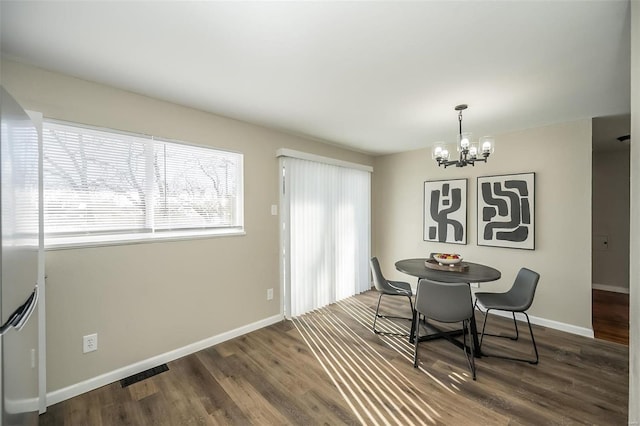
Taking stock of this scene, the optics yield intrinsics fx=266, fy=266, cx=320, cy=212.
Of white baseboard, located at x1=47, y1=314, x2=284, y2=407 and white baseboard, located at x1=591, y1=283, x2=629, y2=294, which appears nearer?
white baseboard, located at x1=47, y1=314, x2=284, y2=407

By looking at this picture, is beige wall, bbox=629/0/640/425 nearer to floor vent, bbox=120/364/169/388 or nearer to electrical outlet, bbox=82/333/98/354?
floor vent, bbox=120/364/169/388

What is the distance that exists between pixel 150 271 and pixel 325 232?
219 centimetres

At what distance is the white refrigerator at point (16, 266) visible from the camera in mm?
931

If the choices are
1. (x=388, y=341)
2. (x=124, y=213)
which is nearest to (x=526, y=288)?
(x=388, y=341)

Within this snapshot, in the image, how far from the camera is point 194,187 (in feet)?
8.74

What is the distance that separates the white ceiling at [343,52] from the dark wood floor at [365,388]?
2.35 metres

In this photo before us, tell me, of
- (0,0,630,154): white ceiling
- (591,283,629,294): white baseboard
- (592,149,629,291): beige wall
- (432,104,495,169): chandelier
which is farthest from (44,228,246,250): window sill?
(592,149,629,291): beige wall

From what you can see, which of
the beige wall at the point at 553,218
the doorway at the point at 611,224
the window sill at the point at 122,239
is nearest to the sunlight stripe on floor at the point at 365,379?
the window sill at the point at 122,239

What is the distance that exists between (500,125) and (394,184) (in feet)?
5.72

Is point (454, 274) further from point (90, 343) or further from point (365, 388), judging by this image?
point (90, 343)

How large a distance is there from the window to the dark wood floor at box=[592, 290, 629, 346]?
13.8 ft

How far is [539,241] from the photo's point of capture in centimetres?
320

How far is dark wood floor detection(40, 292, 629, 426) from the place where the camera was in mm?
1764

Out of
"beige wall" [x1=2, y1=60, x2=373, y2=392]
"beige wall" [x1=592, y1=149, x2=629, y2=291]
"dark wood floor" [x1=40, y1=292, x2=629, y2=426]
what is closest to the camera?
"dark wood floor" [x1=40, y1=292, x2=629, y2=426]
